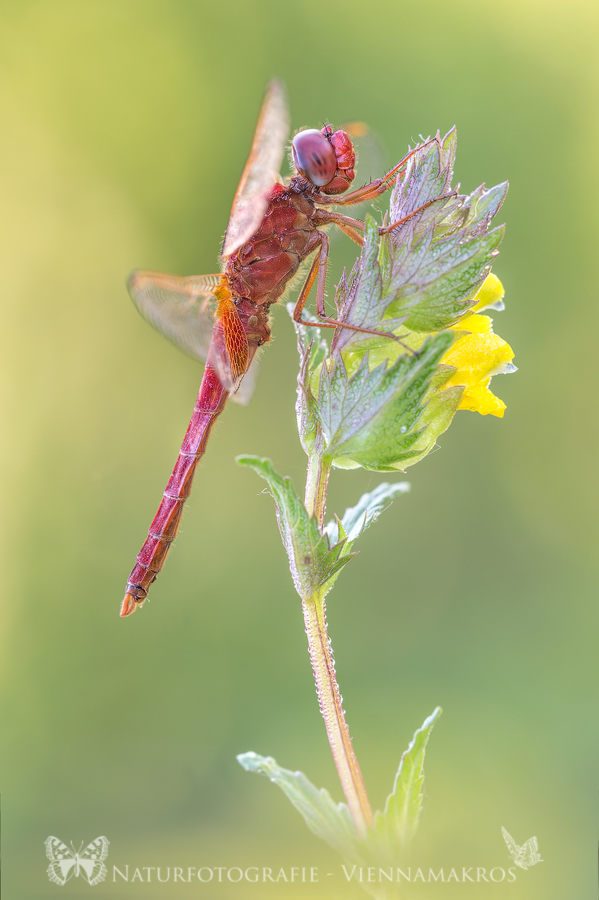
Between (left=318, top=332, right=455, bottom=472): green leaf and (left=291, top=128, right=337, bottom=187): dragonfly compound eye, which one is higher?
(left=291, top=128, right=337, bottom=187): dragonfly compound eye

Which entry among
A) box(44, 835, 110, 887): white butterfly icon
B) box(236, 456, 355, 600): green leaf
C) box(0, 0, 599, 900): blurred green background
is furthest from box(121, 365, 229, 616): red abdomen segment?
box(0, 0, 599, 900): blurred green background

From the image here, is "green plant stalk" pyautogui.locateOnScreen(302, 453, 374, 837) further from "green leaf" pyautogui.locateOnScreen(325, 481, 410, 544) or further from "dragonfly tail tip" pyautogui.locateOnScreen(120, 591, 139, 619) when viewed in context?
"dragonfly tail tip" pyautogui.locateOnScreen(120, 591, 139, 619)

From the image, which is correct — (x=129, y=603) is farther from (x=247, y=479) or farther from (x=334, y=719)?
(x=247, y=479)

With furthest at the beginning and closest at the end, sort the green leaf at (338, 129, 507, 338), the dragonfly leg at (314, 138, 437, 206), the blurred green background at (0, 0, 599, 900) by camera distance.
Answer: the blurred green background at (0, 0, 599, 900), the dragonfly leg at (314, 138, 437, 206), the green leaf at (338, 129, 507, 338)

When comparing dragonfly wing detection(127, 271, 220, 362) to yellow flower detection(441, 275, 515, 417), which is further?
dragonfly wing detection(127, 271, 220, 362)

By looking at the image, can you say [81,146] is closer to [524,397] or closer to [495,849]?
[524,397]

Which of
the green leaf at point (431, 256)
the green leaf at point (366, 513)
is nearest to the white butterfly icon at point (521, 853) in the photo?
the green leaf at point (366, 513)

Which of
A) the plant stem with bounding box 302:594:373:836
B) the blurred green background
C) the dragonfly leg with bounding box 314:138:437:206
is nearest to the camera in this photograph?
the plant stem with bounding box 302:594:373:836
